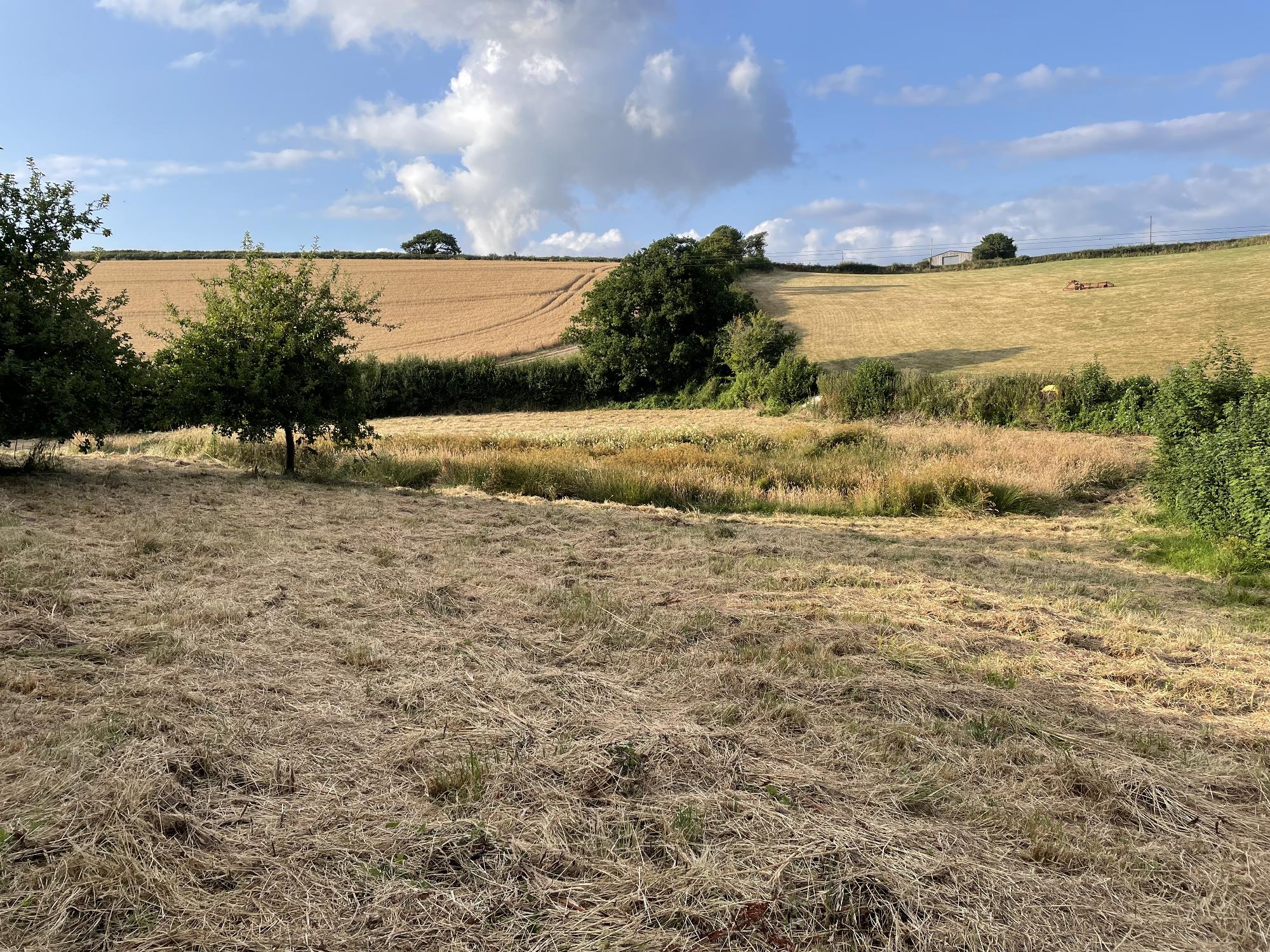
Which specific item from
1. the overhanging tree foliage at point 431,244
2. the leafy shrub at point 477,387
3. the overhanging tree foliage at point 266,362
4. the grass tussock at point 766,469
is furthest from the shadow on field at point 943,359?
the overhanging tree foliage at point 431,244

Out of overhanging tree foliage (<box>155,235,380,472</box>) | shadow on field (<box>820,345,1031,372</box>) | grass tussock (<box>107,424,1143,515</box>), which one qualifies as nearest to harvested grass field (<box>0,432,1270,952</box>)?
overhanging tree foliage (<box>155,235,380,472</box>)

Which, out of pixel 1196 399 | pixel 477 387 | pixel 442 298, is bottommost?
pixel 1196 399

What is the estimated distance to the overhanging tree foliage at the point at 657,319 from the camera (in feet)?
108

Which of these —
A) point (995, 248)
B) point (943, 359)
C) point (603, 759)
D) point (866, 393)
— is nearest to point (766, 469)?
point (866, 393)

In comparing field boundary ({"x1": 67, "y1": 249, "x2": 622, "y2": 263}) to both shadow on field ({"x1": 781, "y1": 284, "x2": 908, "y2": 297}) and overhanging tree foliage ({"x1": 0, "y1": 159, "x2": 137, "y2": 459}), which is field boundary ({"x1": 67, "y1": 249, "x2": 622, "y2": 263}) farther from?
overhanging tree foliage ({"x1": 0, "y1": 159, "x2": 137, "y2": 459})

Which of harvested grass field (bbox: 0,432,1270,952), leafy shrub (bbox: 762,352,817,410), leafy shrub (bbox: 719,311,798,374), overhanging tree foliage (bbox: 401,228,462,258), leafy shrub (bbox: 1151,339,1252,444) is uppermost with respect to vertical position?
overhanging tree foliage (bbox: 401,228,462,258)

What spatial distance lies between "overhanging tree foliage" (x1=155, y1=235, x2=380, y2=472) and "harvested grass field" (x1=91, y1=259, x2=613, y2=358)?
21039 millimetres

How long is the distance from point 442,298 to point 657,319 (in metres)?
22.5

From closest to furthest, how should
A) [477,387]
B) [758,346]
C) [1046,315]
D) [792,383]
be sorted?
[792,383] < [758,346] < [477,387] < [1046,315]

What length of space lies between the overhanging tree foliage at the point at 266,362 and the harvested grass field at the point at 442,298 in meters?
21.0

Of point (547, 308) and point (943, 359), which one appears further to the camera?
point (547, 308)

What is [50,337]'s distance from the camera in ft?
30.7

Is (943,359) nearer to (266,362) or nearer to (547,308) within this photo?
(547,308)

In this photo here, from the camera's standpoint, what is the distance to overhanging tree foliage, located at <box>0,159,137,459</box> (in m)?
9.18
